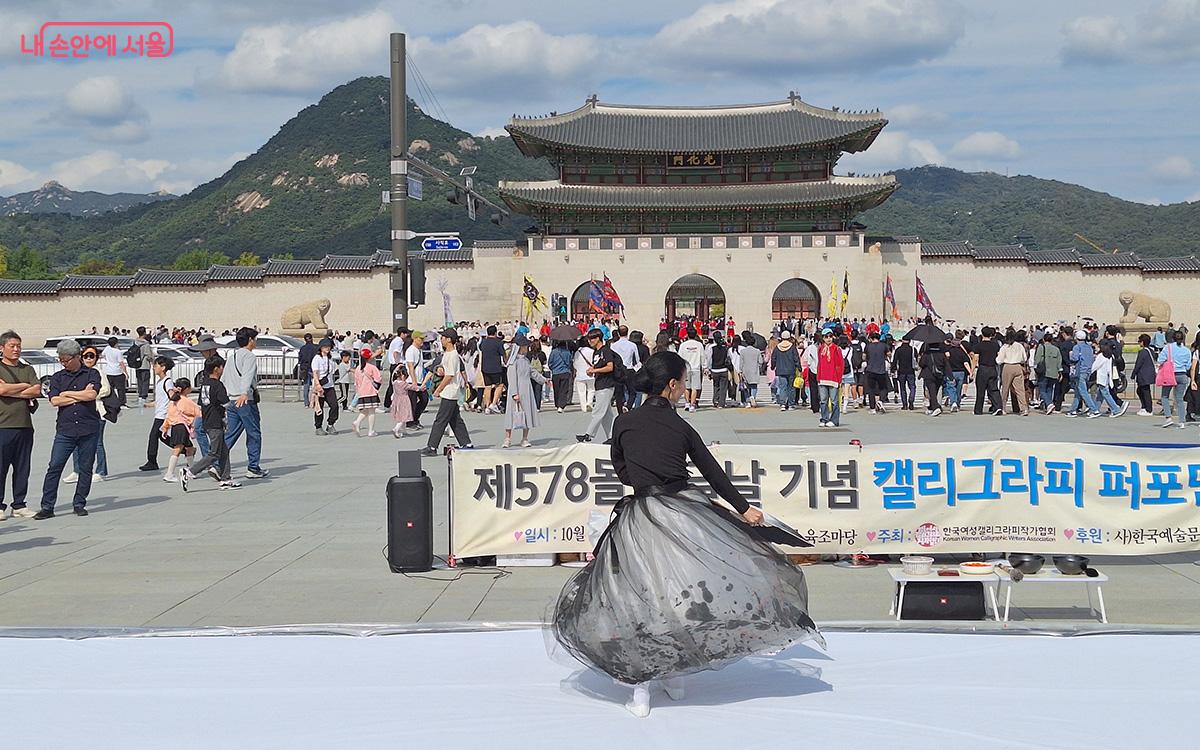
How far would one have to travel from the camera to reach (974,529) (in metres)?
7.88

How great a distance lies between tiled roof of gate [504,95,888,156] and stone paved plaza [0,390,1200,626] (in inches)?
1533

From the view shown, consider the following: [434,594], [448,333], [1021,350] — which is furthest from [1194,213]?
[434,594]

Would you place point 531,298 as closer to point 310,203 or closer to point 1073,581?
point 1073,581

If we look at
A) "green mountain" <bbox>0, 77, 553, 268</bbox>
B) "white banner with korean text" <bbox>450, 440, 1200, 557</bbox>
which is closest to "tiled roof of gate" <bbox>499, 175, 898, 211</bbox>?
"green mountain" <bbox>0, 77, 553, 268</bbox>

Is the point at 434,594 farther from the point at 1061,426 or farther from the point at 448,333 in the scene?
the point at 1061,426

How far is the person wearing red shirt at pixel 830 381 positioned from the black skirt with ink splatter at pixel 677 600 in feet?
43.9

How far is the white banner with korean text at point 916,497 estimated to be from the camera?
7.87m

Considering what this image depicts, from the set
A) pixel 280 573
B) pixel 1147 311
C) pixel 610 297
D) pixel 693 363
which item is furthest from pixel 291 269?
pixel 280 573

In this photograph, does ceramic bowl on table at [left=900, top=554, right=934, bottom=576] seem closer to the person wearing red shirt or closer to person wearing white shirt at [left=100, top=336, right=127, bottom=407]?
the person wearing red shirt

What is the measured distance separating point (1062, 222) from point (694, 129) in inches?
2646

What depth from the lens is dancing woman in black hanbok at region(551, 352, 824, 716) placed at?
4430mm

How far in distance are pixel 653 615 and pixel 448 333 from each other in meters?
11.6

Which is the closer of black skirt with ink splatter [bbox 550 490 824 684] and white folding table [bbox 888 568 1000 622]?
black skirt with ink splatter [bbox 550 490 824 684]

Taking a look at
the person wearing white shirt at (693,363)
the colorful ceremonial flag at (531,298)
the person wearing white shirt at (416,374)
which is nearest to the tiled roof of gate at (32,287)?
the colorful ceremonial flag at (531,298)
